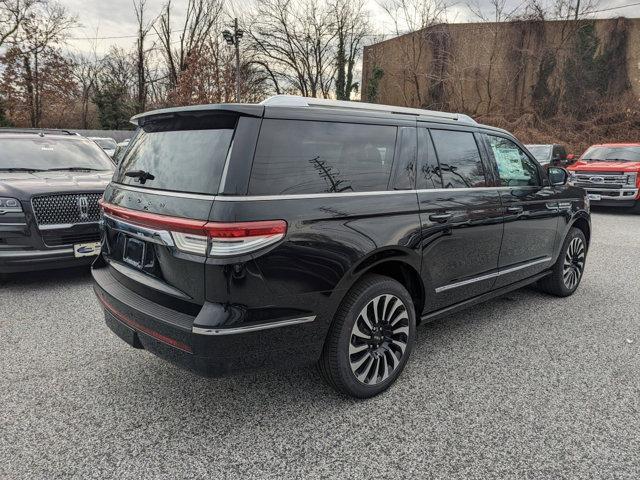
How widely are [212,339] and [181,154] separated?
108 centimetres

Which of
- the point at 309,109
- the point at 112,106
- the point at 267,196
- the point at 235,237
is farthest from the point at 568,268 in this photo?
the point at 112,106

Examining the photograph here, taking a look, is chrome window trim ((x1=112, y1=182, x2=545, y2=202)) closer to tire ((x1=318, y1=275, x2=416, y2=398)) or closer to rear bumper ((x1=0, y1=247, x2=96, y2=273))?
tire ((x1=318, y1=275, x2=416, y2=398))

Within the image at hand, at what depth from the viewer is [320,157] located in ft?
8.40

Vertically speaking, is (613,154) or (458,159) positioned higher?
(613,154)

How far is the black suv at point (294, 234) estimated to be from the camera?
2.21m

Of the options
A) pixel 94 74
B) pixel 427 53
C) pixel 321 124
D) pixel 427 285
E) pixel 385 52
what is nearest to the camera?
pixel 321 124

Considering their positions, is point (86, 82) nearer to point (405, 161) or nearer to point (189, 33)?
point (189, 33)

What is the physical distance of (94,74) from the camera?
4044 cm

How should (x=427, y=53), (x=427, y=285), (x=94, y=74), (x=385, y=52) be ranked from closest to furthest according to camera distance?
(x=427, y=285), (x=427, y=53), (x=385, y=52), (x=94, y=74)

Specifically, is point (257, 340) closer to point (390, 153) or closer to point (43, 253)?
point (390, 153)

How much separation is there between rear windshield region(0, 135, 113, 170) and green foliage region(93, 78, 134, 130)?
3513cm

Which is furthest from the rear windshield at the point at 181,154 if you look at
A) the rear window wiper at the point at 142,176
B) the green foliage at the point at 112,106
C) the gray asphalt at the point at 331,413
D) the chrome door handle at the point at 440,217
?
the green foliage at the point at 112,106

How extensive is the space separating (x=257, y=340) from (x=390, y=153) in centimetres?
150

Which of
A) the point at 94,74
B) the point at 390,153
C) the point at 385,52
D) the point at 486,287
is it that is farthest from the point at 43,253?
the point at 94,74
